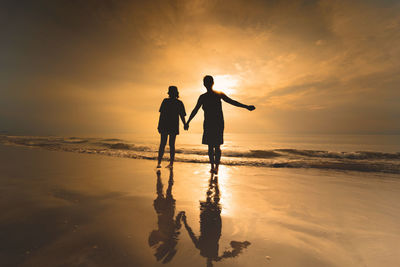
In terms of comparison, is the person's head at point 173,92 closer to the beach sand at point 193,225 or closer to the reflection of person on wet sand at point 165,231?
the beach sand at point 193,225

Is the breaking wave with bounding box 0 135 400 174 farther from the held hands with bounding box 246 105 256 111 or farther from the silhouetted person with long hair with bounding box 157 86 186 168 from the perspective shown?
the held hands with bounding box 246 105 256 111

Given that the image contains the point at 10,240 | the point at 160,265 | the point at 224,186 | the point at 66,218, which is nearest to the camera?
the point at 160,265

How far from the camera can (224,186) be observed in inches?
152

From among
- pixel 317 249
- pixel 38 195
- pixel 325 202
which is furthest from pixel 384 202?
pixel 38 195

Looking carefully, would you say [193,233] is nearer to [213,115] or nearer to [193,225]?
[193,225]

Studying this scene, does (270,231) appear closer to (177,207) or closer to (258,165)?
(177,207)

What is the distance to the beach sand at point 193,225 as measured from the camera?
58.3 inches

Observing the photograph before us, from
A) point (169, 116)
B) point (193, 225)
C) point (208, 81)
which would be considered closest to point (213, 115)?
point (208, 81)

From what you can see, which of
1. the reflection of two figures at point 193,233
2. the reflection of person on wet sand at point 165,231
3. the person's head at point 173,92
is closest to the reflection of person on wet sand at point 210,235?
the reflection of two figures at point 193,233

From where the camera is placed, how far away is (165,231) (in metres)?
1.90

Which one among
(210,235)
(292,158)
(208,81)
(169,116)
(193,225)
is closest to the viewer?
(210,235)

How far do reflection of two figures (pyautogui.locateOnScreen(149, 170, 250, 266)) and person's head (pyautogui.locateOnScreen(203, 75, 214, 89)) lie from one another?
3.44 meters

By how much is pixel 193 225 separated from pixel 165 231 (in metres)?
0.33

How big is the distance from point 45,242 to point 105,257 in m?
0.61
